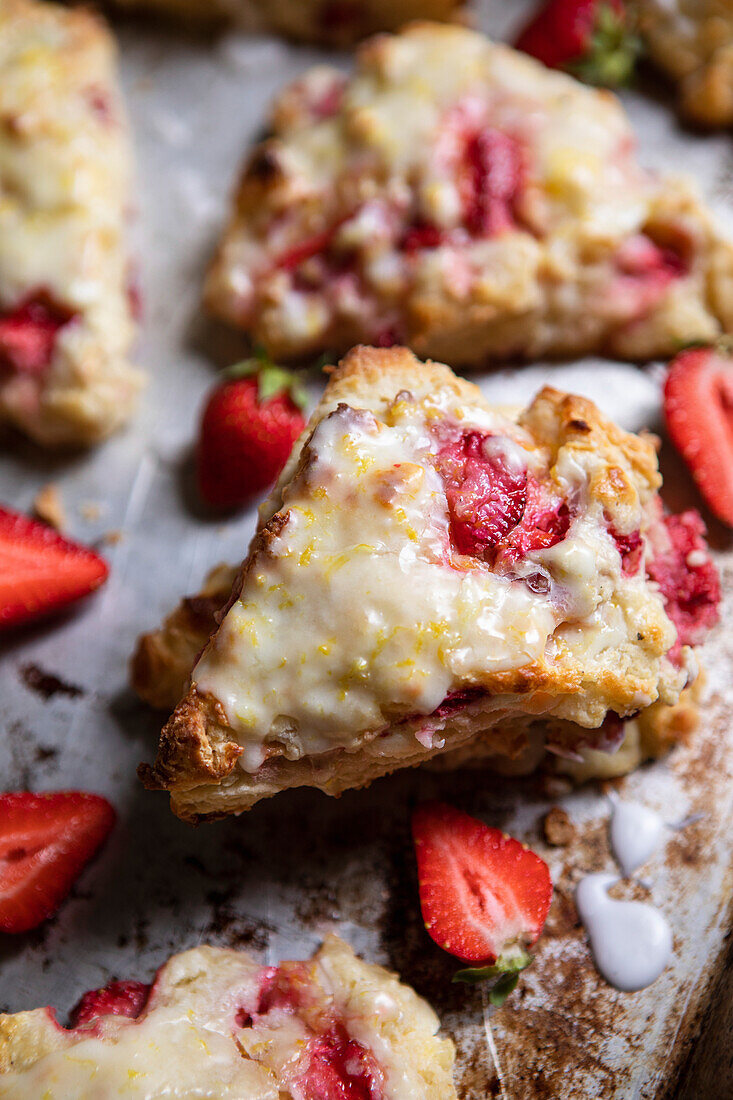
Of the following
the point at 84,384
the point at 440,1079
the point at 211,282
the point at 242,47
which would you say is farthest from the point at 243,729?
the point at 242,47

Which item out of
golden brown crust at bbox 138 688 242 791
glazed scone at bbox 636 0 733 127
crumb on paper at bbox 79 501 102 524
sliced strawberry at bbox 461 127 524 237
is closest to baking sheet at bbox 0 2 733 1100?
crumb on paper at bbox 79 501 102 524

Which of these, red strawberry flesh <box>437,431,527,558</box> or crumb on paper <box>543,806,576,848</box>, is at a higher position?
red strawberry flesh <box>437,431,527,558</box>

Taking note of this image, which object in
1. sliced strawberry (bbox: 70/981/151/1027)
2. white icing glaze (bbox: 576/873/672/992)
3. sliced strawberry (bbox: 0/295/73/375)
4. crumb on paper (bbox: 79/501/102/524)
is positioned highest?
sliced strawberry (bbox: 0/295/73/375)

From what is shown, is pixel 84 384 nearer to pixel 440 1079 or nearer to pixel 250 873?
pixel 250 873

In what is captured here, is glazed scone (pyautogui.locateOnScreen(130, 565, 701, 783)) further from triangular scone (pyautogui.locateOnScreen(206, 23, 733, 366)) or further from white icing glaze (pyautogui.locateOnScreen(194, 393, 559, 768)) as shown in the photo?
triangular scone (pyautogui.locateOnScreen(206, 23, 733, 366))

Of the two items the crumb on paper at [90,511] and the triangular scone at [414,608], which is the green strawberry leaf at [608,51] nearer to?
the triangular scone at [414,608]

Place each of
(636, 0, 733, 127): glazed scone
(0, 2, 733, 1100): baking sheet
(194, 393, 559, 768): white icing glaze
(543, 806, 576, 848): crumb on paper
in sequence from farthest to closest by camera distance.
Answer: (636, 0, 733, 127): glazed scone < (543, 806, 576, 848): crumb on paper < (0, 2, 733, 1100): baking sheet < (194, 393, 559, 768): white icing glaze

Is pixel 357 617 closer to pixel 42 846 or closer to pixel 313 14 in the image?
pixel 42 846
